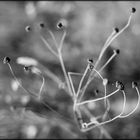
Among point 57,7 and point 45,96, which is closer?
point 45,96

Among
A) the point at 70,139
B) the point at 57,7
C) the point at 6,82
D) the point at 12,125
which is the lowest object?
the point at 70,139

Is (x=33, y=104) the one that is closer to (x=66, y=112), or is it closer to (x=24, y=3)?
(x=66, y=112)

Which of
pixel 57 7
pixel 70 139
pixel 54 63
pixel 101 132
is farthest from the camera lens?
pixel 57 7

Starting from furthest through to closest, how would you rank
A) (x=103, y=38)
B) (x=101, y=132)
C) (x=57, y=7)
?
(x=57, y=7) → (x=103, y=38) → (x=101, y=132)

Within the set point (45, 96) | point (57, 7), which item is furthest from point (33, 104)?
point (57, 7)

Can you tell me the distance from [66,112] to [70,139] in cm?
16

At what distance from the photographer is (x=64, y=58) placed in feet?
8.02

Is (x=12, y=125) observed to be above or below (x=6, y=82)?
below

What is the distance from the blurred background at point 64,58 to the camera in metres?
1.95

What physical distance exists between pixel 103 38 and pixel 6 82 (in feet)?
2.49

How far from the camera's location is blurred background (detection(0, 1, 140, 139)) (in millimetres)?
1948

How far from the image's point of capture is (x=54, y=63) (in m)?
2.38

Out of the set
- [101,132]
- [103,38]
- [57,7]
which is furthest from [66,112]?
[57,7]

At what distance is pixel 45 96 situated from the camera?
2.10 metres
